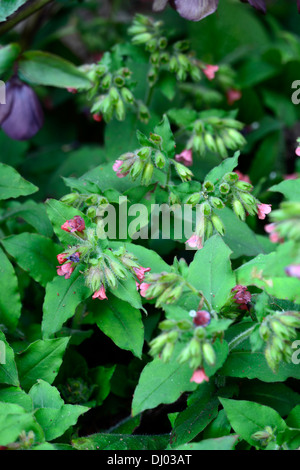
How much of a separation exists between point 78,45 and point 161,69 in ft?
4.45

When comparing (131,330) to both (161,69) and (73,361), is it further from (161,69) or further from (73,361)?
(161,69)

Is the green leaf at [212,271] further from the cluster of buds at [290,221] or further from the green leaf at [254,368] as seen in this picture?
the cluster of buds at [290,221]

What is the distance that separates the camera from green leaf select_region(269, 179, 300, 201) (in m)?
1.11

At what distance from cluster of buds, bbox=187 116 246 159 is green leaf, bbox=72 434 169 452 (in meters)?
0.77

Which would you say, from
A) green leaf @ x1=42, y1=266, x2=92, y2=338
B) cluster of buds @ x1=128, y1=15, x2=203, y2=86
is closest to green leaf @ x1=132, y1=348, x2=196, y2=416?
green leaf @ x1=42, y1=266, x2=92, y2=338

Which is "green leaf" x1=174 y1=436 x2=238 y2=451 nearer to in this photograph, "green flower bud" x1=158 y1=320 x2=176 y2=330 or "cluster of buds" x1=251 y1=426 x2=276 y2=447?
"cluster of buds" x1=251 y1=426 x2=276 y2=447

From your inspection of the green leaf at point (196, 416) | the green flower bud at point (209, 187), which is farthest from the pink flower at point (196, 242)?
the green leaf at point (196, 416)

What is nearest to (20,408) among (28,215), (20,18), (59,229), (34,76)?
(59,229)

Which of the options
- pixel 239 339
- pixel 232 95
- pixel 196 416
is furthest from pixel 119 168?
pixel 232 95

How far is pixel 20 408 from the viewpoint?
108 centimetres

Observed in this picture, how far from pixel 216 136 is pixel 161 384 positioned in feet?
2.62

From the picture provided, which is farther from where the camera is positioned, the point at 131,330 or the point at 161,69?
the point at 161,69

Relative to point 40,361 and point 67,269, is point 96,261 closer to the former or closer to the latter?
point 67,269

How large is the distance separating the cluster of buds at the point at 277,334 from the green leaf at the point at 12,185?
685mm
